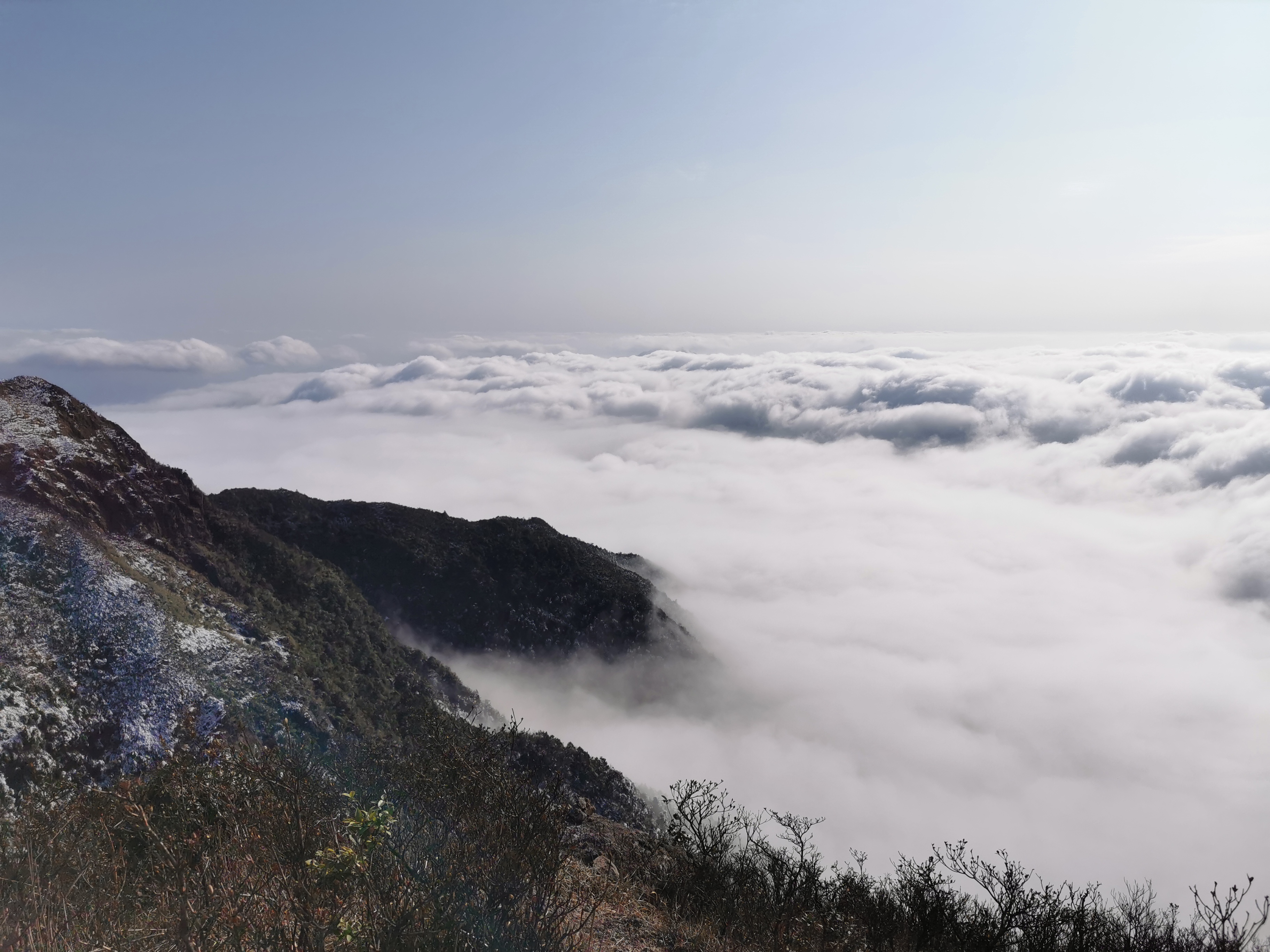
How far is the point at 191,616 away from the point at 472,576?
47944 mm

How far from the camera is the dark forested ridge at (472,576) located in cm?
8431

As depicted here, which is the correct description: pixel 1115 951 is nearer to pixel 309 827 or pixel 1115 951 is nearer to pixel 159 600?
pixel 309 827

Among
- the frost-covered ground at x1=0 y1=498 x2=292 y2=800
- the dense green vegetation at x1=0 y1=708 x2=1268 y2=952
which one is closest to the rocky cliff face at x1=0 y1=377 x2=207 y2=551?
the frost-covered ground at x1=0 y1=498 x2=292 y2=800

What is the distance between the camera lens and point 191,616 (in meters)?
42.3

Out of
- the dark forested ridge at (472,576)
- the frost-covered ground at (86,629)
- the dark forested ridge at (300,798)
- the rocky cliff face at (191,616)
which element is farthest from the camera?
Result: the dark forested ridge at (472,576)

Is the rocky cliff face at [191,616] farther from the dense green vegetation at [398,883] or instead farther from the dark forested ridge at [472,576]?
the dense green vegetation at [398,883]

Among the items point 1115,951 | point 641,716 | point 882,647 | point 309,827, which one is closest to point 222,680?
point 309,827

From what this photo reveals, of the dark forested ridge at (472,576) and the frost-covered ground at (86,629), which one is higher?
the frost-covered ground at (86,629)

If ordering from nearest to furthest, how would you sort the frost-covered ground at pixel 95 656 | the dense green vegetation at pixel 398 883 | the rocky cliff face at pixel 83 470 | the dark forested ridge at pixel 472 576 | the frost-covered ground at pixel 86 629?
the dense green vegetation at pixel 398 883 < the frost-covered ground at pixel 95 656 < the frost-covered ground at pixel 86 629 < the rocky cliff face at pixel 83 470 < the dark forested ridge at pixel 472 576

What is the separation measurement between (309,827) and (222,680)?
3385 centimetres

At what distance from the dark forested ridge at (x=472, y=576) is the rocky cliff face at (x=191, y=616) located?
1.07 ft

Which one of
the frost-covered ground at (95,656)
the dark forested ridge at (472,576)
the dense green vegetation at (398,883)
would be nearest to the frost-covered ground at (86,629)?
the frost-covered ground at (95,656)

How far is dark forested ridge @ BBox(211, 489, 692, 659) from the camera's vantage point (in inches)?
3319

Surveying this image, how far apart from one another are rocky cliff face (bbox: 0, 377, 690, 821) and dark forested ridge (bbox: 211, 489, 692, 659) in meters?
0.33
